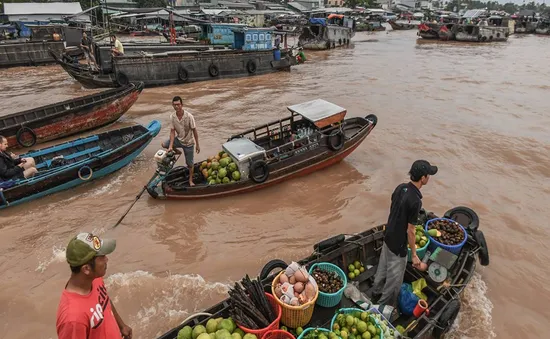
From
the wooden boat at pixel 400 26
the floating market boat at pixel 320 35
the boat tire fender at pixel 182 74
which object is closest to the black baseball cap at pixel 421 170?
the boat tire fender at pixel 182 74

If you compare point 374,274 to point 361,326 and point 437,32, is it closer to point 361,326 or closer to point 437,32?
point 361,326

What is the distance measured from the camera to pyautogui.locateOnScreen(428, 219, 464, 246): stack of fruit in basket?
532 cm

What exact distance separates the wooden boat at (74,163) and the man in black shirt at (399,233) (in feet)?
23.7

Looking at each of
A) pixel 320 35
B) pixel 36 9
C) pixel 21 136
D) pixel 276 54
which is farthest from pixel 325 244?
pixel 36 9

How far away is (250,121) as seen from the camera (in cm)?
1408

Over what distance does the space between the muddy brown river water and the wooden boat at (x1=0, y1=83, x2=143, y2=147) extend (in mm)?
1302

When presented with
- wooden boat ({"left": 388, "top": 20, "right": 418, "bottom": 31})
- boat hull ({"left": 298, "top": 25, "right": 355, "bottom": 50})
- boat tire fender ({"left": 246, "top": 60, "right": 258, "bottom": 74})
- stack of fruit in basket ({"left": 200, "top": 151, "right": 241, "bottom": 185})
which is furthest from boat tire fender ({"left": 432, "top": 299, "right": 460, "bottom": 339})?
wooden boat ({"left": 388, "top": 20, "right": 418, "bottom": 31})

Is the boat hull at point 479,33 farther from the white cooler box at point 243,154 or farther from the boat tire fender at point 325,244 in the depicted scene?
the boat tire fender at point 325,244

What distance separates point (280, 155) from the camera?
838 centimetres

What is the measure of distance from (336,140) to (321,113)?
2.69 ft

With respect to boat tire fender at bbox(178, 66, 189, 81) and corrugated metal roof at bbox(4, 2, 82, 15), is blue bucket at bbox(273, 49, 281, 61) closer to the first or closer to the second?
boat tire fender at bbox(178, 66, 189, 81)

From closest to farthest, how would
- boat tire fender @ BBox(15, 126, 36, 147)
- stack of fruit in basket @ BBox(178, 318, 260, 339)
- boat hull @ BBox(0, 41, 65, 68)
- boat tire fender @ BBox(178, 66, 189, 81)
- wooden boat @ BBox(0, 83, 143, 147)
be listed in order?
stack of fruit in basket @ BBox(178, 318, 260, 339) → boat tire fender @ BBox(15, 126, 36, 147) → wooden boat @ BBox(0, 83, 143, 147) → boat tire fender @ BBox(178, 66, 189, 81) → boat hull @ BBox(0, 41, 65, 68)

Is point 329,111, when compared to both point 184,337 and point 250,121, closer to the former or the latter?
point 250,121

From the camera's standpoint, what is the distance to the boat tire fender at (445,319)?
13.7 ft
